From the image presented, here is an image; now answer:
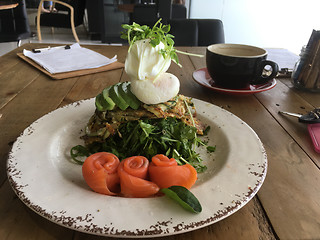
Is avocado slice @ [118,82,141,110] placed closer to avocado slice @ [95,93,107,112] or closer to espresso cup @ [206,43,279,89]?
avocado slice @ [95,93,107,112]

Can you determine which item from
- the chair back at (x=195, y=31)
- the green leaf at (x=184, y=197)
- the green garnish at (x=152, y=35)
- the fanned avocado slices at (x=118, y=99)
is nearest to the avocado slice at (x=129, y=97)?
the fanned avocado slices at (x=118, y=99)

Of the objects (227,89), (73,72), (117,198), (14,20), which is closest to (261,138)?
(227,89)

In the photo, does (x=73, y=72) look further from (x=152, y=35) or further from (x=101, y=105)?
(x=152, y=35)

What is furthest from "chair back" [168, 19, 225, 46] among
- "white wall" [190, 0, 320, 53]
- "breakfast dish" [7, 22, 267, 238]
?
"white wall" [190, 0, 320, 53]

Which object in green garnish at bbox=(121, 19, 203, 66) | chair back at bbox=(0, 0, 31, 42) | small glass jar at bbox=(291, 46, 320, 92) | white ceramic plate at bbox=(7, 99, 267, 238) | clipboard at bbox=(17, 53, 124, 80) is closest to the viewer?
white ceramic plate at bbox=(7, 99, 267, 238)

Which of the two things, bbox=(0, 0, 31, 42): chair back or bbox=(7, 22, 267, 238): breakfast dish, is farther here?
bbox=(0, 0, 31, 42): chair back

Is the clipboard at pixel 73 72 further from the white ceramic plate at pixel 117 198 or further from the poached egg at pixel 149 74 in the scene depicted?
the poached egg at pixel 149 74
